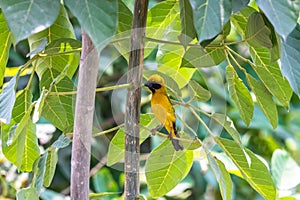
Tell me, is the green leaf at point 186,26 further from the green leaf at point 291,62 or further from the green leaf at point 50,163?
the green leaf at point 50,163

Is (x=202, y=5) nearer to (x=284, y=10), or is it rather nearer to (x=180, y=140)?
(x=284, y=10)

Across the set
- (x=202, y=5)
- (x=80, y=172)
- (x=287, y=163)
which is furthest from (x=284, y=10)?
(x=287, y=163)

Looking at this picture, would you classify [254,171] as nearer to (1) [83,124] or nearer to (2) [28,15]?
(1) [83,124]

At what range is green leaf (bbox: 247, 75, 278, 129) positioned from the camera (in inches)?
25.8

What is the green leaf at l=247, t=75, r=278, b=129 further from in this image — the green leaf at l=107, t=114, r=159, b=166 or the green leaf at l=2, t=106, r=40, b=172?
the green leaf at l=2, t=106, r=40, b=172

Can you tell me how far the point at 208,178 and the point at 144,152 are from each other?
0.88 metres

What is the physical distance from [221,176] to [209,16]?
0.23m

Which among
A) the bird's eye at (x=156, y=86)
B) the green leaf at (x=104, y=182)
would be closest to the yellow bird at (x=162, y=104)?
the bird's eye at (x=156, y=86)

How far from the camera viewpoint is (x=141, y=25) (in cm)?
55

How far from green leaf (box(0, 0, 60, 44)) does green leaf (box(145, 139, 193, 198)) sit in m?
0.27

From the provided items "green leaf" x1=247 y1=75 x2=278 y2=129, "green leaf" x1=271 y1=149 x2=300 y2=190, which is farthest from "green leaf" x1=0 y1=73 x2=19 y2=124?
"green leaf" x1=271 y1=149 x2=300 y2=190

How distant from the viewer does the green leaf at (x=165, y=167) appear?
650mm

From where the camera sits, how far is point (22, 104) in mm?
685

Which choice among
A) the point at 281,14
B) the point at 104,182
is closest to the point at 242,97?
the point at 281,14
